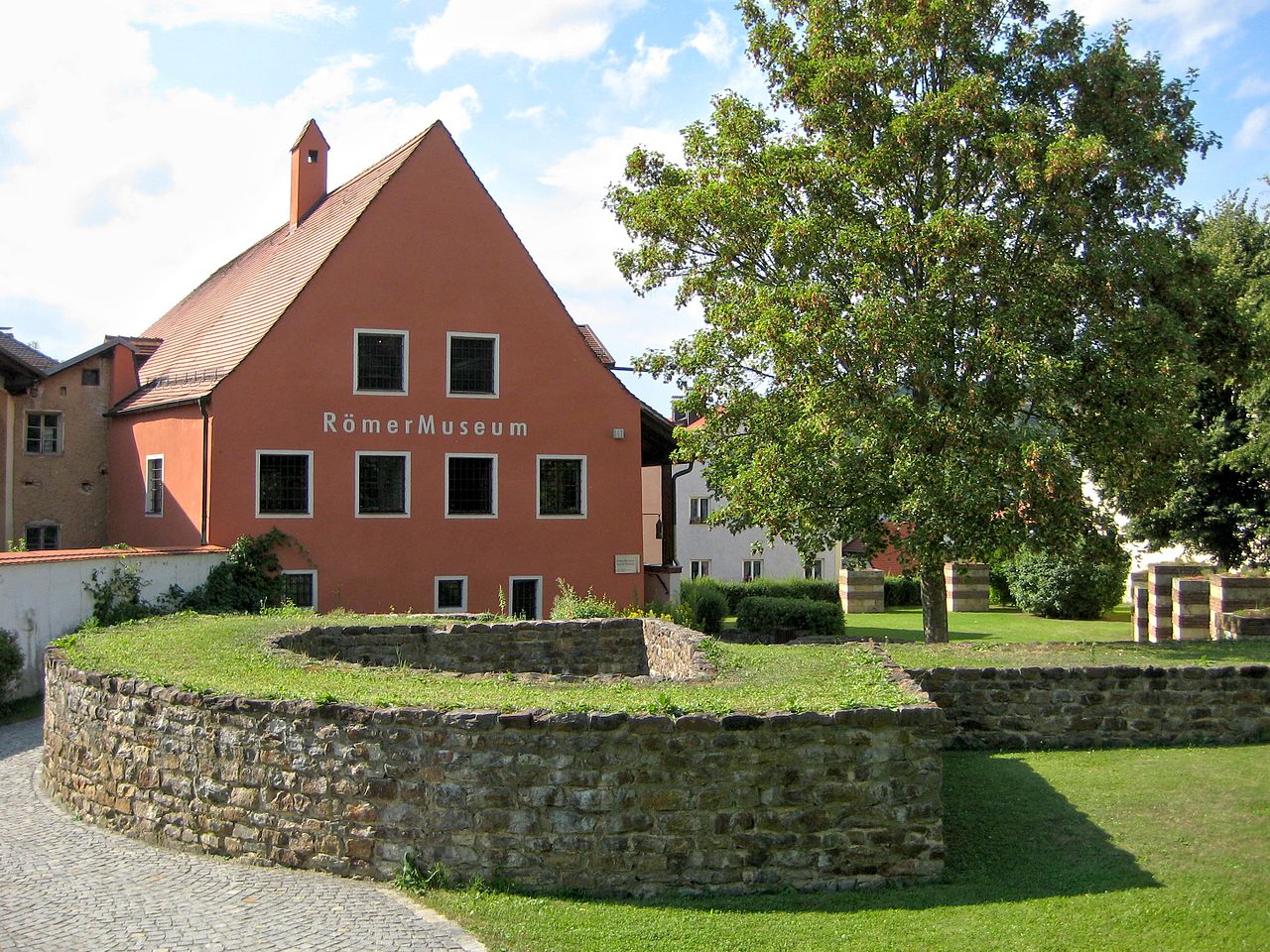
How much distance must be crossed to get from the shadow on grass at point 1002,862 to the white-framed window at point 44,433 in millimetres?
24097

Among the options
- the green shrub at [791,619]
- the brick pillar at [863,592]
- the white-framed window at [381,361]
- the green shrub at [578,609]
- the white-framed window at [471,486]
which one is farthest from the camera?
the brick pillar at [863,592]

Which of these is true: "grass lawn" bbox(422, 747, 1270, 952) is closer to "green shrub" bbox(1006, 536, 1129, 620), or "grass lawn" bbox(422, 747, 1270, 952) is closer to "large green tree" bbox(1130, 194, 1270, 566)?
"large green tree" bbox(1130, 194, 1270, 566)

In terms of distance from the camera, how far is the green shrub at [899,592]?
42.5 metres

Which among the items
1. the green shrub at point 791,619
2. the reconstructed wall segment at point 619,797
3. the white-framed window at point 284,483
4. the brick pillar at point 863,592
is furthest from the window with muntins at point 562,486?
the reconstructed wall segment at point 619,797

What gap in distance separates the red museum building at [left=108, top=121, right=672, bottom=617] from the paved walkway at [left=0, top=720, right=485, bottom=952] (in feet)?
48.1

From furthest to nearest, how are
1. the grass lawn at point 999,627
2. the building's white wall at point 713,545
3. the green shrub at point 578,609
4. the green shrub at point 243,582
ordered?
1. the building's white wall at point 713,545
2. the grass lawn at point 999,627
3. the green shrub at point 578,609
4. the green shrub at point 243,582

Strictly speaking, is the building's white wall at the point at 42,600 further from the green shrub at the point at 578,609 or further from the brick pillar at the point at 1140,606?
the brick pillar at the point at 1140,606

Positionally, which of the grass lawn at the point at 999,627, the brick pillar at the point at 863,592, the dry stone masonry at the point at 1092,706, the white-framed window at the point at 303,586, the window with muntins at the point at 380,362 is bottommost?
the grass lawn at the point at 999,627

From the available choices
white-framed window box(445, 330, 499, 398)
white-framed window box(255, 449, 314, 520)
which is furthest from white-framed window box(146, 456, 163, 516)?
white-framed window box(445, 330, 499, 398)

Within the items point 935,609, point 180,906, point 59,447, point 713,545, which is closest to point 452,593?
point 935,609

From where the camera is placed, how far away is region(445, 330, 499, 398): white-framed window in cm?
2555

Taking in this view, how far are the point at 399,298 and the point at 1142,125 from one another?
14.6m

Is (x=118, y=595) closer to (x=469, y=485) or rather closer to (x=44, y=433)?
(x=469, y=485)

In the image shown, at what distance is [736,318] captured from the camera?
20.0 metres
